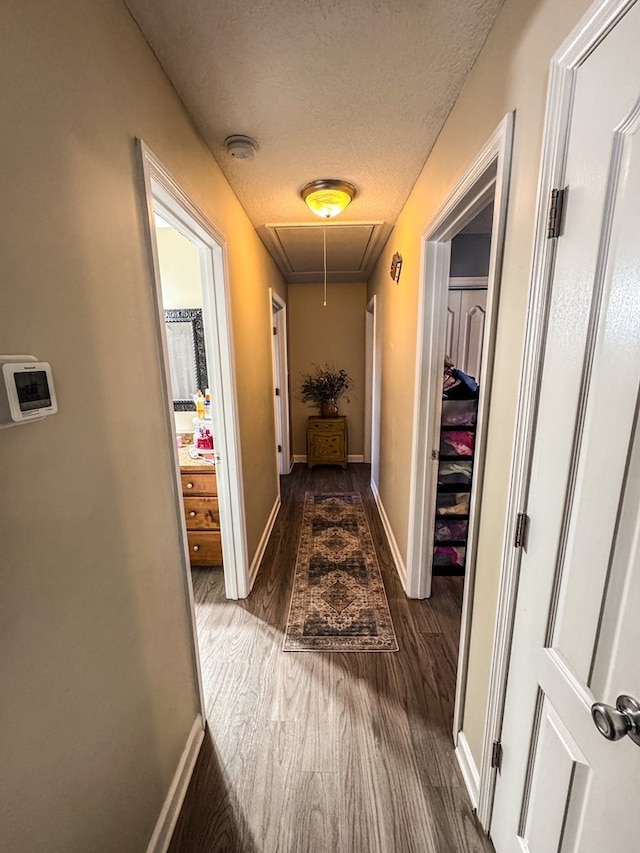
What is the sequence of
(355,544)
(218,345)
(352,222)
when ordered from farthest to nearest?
(355,544)
(352,222)
(218,345)

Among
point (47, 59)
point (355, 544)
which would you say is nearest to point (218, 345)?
point (47, 59)

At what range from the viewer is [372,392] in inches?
168

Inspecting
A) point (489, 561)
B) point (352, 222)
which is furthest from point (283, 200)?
point (489, 561)

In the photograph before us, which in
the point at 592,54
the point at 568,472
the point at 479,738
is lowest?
the point at 479,738

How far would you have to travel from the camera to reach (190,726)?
1374mm

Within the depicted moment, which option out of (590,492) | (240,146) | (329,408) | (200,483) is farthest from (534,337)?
(329,408)

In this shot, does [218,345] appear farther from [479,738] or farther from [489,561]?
[479,738]

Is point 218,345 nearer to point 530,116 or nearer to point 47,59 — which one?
point 47,59

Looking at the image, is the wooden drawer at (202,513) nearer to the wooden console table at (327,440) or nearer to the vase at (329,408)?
the wooden console table at (327,440)

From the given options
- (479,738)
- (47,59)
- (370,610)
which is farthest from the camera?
(370,610)

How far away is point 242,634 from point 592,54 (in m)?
2.40

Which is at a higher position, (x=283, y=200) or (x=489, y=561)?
(x=283, y=200)

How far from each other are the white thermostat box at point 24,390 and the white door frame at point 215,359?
518 millimetres

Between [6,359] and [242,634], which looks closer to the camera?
[6,359]
